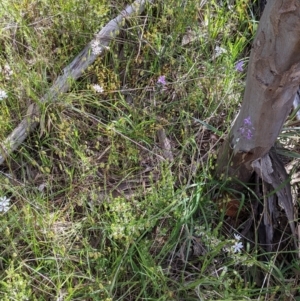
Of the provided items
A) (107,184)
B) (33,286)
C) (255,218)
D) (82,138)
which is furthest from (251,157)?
(33,286)

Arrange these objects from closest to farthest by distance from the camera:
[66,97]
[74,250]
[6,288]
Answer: [6,288] < [74,250] < [66,97]

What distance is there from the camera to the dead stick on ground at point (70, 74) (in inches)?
81.1

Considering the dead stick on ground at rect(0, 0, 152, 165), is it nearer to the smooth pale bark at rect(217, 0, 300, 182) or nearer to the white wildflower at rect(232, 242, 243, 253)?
the smooth pale bark at rect(217, 0, 300, 182)

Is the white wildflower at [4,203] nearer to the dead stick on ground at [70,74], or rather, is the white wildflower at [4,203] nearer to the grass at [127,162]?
the grass at [127,162]

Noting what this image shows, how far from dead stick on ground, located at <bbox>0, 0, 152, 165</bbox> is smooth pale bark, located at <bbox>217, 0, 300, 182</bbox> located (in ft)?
2.64

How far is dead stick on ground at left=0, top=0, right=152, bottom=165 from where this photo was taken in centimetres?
206

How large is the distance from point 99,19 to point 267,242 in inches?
53.3

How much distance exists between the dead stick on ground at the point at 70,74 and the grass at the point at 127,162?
4cm

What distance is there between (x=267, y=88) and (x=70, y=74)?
100cm

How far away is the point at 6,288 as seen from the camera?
1.69m

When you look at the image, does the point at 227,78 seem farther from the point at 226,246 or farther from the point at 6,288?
the point at 6,288

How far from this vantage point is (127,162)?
81.0 inches

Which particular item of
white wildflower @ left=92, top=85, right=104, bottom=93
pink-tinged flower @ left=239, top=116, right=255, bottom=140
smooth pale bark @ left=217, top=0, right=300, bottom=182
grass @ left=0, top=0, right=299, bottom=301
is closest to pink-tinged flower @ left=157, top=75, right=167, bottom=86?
grass @ left=0, top=0, right=299, bottom=301

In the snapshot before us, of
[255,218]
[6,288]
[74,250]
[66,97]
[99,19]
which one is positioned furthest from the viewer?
[99,19]
